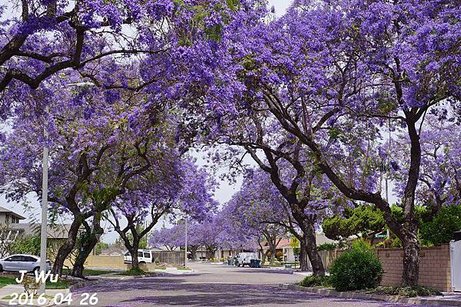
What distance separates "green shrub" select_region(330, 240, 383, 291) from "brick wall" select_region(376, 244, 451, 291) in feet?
5.24

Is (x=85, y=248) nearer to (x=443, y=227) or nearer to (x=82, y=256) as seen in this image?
(x=82, y=256)

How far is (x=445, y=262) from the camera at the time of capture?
24.4 metres

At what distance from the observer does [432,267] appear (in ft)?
83.0

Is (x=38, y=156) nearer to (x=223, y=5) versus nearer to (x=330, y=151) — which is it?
(x=330, y=151)

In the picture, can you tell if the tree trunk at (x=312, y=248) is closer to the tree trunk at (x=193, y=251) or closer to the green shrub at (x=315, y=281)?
the green shrub at (x=315, y=281)

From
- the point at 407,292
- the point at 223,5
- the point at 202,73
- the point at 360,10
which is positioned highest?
the point at 360,10

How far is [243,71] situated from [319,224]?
3719cm

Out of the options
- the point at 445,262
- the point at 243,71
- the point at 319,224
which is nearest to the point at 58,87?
the point at 243,71

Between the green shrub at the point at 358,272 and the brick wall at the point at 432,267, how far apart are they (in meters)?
1.60

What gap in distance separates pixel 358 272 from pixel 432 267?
2.74 m

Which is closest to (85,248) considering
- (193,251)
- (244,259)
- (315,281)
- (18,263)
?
(18,263)

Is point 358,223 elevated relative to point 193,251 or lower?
elevated

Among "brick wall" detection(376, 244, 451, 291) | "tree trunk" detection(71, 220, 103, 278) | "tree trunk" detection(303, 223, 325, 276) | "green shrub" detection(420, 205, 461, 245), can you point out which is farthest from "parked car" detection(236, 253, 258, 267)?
"green shrub" detection(420, 205, 461, 245)

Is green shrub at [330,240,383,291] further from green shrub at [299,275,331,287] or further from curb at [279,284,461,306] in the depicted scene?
Answer: green shrub at [299,275,331,287]
